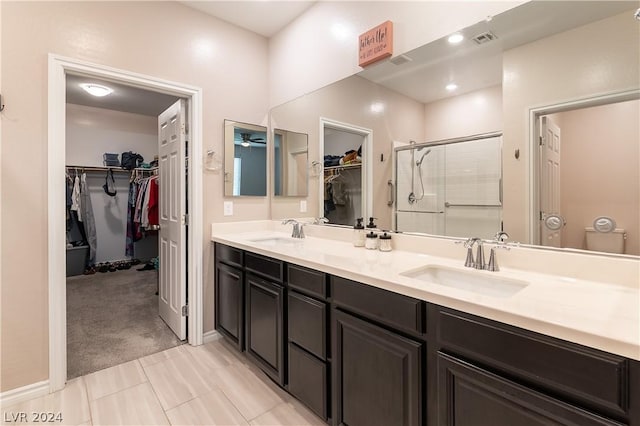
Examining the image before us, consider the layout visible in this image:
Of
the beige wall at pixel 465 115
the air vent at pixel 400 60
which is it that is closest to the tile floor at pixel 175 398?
the beige wall at pixel 465 115

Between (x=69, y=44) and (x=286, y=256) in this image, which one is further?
(x=69, y=44)

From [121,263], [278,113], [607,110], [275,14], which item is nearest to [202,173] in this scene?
[278,113]

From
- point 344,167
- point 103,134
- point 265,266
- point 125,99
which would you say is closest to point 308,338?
point 265,266

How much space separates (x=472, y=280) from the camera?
4.51 ft

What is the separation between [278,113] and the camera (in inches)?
Answer: 111

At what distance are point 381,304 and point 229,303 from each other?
1.49 meters

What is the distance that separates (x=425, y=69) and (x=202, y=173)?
1.83 meters

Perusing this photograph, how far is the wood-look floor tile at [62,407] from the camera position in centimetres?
168

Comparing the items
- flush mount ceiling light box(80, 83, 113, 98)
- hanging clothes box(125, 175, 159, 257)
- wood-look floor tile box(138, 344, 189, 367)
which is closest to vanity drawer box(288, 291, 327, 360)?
wood-look floor tile box(138, 344, 189, 367)

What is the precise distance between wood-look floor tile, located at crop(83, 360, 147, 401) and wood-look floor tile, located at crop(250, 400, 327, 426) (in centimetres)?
94

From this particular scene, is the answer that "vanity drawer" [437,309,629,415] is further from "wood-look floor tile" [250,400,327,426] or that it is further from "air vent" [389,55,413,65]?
"air vent" [389,55,413,65]

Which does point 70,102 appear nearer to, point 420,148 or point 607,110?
point 420,148

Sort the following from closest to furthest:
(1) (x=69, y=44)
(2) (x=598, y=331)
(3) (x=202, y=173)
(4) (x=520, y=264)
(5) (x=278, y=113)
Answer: (2) (x=598, y=331), (4) (x=520, y=264), (1) (x=69, y=44), (3) (x=202, y=173), (5) (x=278, y=113)

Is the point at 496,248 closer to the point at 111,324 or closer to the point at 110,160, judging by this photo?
the point at 111,324
